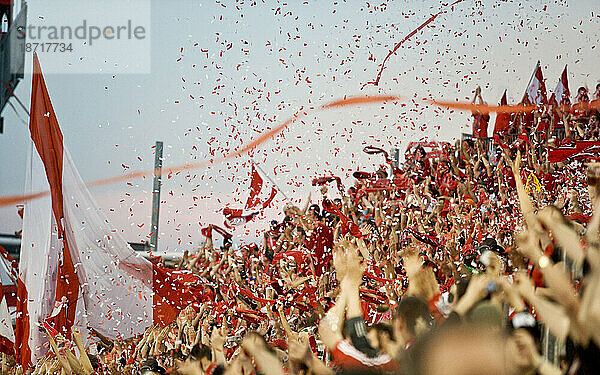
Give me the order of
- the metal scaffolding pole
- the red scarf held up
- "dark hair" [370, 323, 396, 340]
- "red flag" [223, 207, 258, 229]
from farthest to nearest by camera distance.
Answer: "red flag" [223, 207, 258, 229] < the metal scaffolding pole < the red scarf held up < "dark hair" [370, 323, 396, 340]

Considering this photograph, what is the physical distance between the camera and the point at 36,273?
3.66m

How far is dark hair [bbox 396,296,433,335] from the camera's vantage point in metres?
0.94

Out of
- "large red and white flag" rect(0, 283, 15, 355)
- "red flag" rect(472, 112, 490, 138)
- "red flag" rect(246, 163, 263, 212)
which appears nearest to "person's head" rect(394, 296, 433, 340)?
"red flag" rect(472, 112, 490, 138)

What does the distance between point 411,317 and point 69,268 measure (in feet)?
10.6

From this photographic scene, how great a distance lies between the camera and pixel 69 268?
12.6 feet

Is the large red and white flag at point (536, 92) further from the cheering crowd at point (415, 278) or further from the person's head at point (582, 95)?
the person's head at point (582, 95)

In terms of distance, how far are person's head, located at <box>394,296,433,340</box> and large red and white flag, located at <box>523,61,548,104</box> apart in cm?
315

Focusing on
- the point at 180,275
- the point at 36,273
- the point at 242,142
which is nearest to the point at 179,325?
the point at 180,275

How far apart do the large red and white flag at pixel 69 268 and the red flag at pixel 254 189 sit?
0.82 meters

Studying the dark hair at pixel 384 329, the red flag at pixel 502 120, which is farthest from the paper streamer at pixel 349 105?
the dark hair at pixel 384 329

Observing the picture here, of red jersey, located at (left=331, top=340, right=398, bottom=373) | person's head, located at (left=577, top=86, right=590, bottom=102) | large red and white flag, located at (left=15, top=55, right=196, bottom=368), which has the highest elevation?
person's head, located at (left=577, top=86, right=590, bottom=102)

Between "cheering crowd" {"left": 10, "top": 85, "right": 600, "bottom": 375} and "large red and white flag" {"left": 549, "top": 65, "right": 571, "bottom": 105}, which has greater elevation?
"large red and white flag" {"left": 549, "top": 65, "right": 571, "bottom": 105}

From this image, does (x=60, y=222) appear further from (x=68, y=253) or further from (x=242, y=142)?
(x=242, y=142)

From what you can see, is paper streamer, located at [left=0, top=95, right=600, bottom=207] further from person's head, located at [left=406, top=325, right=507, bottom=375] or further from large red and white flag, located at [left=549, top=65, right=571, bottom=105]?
person's head, located at [left=406, top=325, right=507, bottom=375]
